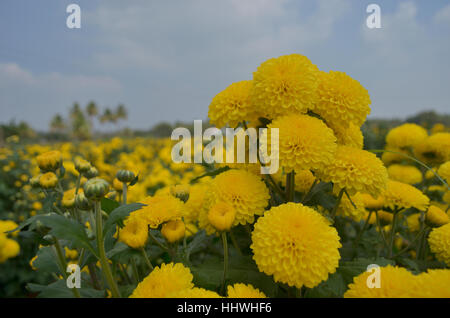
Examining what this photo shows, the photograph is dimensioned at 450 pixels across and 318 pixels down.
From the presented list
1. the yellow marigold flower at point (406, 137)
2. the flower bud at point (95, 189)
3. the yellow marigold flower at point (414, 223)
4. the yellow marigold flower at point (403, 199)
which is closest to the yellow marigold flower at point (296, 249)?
the flower bud at point (95, 189)

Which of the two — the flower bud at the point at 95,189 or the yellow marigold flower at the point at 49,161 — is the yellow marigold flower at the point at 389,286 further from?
the yellow marigold flower at the point at 49,161

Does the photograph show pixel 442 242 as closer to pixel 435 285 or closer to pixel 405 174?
pixel 435 285

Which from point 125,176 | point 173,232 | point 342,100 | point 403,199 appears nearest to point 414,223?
point 403,199

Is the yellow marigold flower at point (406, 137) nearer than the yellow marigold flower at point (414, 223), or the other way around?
the yellow marigold flower at point (414, 223)

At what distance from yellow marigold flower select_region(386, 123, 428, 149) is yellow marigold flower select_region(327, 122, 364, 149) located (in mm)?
912

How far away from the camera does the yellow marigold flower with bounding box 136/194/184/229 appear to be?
27.9 inches

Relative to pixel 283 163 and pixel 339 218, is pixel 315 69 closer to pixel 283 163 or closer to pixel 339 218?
pixel 283 163

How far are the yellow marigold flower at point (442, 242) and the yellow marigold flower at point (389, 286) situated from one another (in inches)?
15.1

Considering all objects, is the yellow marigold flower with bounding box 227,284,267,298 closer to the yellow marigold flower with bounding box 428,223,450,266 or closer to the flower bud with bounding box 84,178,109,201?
the flower bud with bounding box 84,178,109,201

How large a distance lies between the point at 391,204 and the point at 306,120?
20.0 inches

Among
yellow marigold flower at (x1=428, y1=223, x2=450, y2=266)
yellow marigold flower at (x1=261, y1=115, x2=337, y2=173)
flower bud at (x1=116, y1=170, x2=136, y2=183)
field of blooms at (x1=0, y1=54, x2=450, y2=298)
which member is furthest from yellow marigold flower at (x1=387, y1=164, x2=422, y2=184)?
flower bud at (x1=116, y1=170, x2=136, y2=183)

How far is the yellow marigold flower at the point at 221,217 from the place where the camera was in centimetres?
61
